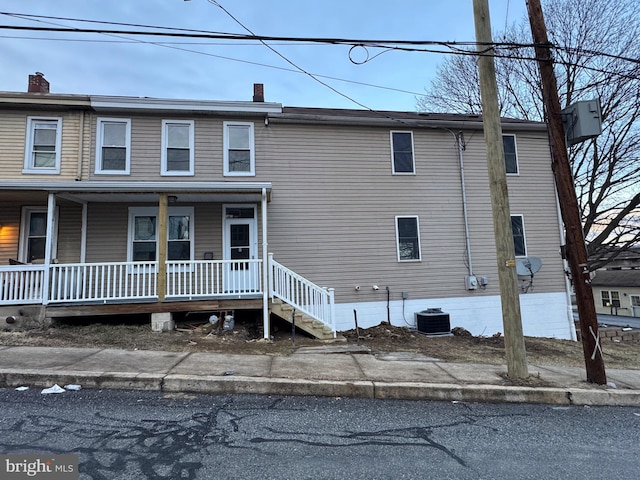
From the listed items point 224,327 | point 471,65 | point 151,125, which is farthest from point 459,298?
point 471,65

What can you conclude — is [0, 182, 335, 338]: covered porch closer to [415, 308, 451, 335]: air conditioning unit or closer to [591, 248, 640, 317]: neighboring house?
[415, 308, 451, 335]: air conditioning unit

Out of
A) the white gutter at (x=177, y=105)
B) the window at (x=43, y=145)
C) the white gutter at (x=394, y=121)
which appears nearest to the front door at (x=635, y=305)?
the white gutter at (x=394, y=121)

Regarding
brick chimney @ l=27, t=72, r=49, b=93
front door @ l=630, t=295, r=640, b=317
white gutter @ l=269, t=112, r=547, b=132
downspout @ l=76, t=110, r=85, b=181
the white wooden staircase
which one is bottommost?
front door @ l=630, t=295, r=640, b=317

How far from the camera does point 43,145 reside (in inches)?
382

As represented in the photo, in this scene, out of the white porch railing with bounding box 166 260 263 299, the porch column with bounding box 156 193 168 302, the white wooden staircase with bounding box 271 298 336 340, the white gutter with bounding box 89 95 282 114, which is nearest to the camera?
the porch column with bounding box 156 193 168 302

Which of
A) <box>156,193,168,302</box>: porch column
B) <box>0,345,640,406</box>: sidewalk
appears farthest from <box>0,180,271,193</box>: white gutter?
<box>0,345,640,406</box>: sidewalk

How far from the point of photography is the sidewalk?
4.68 metres

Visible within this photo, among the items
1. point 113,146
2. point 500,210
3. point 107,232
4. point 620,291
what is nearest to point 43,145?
point 113,146

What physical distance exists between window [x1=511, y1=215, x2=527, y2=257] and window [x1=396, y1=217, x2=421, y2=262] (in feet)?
11.1

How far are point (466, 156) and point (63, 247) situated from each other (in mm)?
12287

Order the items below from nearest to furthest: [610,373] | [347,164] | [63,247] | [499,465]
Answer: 1. [499,465]
2. [610,373]
3. [63,247]
4. [347,164]

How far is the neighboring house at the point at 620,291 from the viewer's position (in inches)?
1252

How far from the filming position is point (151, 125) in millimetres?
10133

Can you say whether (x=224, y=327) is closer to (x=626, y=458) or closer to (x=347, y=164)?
(x=347, y=164)
